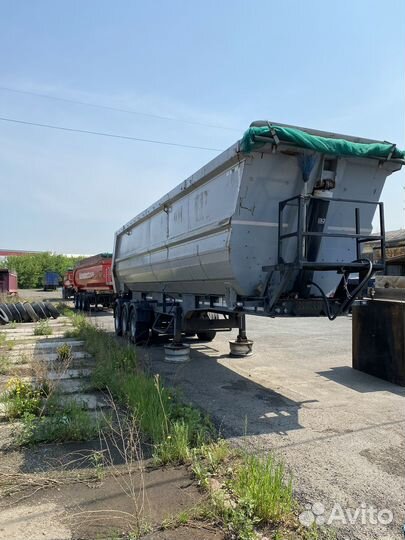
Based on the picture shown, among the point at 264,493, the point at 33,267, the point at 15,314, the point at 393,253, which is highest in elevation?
the point at 33,267

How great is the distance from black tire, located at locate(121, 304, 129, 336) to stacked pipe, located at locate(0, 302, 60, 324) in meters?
6.82

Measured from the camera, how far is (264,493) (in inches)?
127

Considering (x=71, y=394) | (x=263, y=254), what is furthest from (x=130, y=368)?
(x=263, y=254)

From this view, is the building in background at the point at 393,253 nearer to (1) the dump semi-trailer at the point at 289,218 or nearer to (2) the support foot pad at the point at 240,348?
(1) the dump semi-trailer at the point at 289,218

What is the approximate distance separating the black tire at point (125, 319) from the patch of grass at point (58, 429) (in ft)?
23.7

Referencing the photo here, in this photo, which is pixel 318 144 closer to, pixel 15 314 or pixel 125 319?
pixel 125 319

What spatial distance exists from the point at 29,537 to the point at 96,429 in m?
1.88

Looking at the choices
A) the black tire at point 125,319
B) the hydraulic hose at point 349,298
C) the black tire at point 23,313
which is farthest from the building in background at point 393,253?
the black tire at point 23,313

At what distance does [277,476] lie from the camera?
3334 millimetres

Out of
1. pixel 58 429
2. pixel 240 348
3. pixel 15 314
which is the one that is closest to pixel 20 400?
pixel 58 429

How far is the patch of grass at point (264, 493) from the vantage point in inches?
124

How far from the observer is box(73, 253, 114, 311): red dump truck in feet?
72.4

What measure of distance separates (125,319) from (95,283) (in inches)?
464

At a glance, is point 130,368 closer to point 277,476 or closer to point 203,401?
point 203,401
